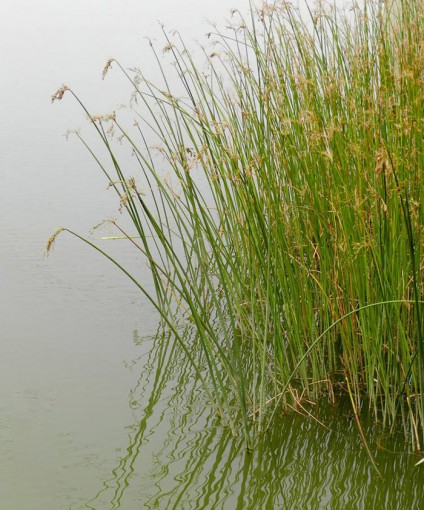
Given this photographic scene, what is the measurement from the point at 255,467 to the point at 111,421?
1.57 feet

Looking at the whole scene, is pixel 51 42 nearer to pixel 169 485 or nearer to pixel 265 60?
pixel 265 60

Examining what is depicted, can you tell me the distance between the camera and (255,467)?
7.55 ft

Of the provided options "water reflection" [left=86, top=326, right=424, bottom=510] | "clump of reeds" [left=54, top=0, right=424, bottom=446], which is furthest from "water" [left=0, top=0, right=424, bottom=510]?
"clump of reeds" [left=54, top=0, right=424, bottom=446]

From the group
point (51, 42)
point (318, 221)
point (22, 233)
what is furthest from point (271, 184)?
point (51, 42)

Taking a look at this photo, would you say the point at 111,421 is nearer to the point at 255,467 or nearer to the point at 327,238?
the point at 255,467

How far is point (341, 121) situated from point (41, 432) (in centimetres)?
117

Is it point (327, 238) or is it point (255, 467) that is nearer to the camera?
point (255, 467)

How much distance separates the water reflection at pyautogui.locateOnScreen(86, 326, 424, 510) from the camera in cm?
217

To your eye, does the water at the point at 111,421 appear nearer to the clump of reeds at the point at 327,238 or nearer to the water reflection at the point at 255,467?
the water reflection at the point at 255,467

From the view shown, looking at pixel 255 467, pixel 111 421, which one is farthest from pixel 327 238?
pixel 111 421

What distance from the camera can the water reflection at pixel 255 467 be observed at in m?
2.17

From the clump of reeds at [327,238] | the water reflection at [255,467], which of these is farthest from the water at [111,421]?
the clump of reeds at [327,238]

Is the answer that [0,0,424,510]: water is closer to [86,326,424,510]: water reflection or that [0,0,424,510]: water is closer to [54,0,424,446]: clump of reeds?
[86,326,424,510]: water reflection

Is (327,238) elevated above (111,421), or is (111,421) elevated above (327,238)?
(327,238)
